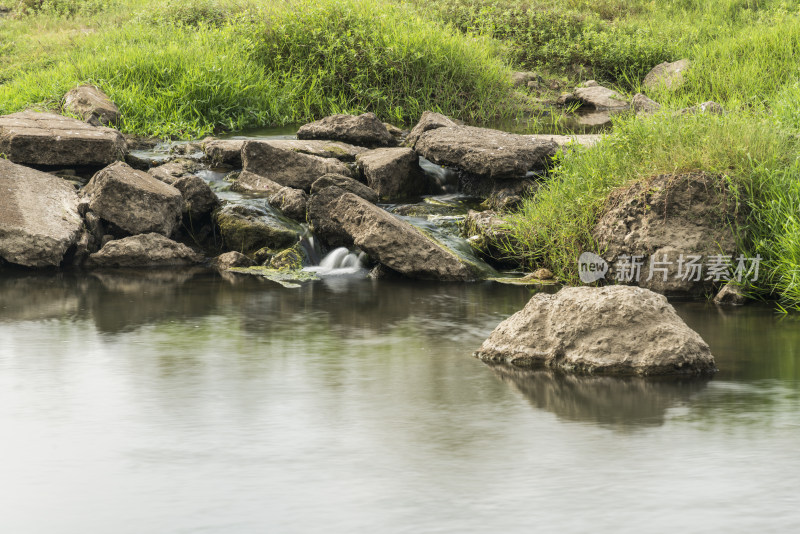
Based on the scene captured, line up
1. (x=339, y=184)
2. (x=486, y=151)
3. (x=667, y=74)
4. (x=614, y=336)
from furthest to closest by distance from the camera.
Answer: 1. (x=667, y=74)
2. (x=486, y=151)
3. (x=339, y=184)
4. (x=614, y=336)

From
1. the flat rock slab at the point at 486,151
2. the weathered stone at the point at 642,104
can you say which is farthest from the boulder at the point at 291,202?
the weathered stone at the point at 642,104

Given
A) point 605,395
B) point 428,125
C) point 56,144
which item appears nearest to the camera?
point 605,395

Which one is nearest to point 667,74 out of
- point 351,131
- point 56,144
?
point 351,131

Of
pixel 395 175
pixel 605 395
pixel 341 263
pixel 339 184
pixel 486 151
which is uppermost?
pixel 486 151

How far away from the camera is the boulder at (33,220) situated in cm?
930

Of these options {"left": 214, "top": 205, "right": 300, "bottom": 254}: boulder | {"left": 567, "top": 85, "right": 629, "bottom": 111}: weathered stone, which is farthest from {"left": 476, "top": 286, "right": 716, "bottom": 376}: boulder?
{"left": 567, "top": 85, "right": 629, "bottom": 111}: weathered stone

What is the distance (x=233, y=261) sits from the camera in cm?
955

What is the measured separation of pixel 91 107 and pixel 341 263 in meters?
5.00

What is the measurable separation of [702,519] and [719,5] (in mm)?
20246

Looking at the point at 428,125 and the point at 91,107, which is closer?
the point at 428,125

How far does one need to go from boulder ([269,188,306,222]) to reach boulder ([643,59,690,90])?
758 cm

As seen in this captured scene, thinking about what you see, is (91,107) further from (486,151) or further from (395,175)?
(486,151)

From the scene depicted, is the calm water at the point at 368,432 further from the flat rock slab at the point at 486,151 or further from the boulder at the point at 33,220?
the flat rock slab at the point at 486,151

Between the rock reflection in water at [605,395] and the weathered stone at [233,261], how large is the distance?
4.42 m
